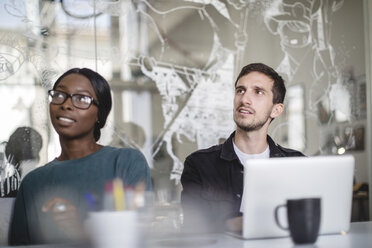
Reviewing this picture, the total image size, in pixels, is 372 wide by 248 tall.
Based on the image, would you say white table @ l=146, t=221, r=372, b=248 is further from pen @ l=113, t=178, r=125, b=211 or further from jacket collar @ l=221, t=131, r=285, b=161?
jacket collar @ l=221, t=131, r=285, b=161

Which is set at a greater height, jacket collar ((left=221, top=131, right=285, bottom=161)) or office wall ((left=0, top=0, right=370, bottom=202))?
office wall ((left=0, top=0, right=370, bottom=202))

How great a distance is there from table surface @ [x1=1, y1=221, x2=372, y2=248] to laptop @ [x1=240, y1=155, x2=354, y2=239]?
1.7 inches

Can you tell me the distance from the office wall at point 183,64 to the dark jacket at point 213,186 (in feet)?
4.35

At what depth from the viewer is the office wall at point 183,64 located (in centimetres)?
377

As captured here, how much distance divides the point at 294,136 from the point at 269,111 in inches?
65.8

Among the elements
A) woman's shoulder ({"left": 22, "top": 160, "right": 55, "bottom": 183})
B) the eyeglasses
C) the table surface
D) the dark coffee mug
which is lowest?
the table surface

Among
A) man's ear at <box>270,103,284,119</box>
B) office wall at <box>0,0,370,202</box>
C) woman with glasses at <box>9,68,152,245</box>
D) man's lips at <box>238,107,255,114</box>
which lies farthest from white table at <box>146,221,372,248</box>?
office wall at <box>0,0,370,202</box>

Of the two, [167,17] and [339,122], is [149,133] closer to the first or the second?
[167,17]

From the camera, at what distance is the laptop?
1.51 meters

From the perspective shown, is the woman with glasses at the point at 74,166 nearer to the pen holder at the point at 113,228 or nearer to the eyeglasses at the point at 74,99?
the eyeglasses at the point at 74,99

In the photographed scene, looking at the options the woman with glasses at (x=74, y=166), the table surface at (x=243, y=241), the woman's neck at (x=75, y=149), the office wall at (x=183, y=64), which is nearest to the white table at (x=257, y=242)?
the table surface at (x=243, y=241)

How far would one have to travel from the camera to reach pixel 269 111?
2793 millimetres

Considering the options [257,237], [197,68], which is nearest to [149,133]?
[197,68]

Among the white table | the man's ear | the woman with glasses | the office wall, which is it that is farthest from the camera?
the office wall
